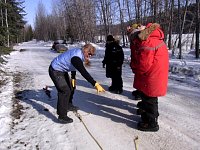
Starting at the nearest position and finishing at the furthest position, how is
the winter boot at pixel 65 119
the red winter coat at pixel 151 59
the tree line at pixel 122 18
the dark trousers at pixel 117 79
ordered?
the red winter coat at pixel 151 59 < the winter boot at pixel 65 119 < the dark trousers at pixel 117 79 < the tree line at pixel 122 18

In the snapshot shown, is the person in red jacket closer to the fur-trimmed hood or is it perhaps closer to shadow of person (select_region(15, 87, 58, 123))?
the fur-trimmed hood

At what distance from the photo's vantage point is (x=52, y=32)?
8806 cm

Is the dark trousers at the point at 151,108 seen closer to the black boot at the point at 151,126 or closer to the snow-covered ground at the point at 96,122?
the black boot at the point at 151,126

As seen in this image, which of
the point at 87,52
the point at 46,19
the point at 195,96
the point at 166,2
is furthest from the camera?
the point at 46,19

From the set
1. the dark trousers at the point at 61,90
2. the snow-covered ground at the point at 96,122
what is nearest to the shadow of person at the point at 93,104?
the snow-covered ground at the point at 96,122

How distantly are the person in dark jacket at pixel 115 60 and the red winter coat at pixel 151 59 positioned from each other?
119 inches

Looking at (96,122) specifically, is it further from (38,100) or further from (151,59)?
(38,100)

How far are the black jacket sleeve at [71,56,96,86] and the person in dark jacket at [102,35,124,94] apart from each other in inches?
109

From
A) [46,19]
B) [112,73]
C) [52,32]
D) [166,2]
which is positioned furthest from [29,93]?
[46,19]

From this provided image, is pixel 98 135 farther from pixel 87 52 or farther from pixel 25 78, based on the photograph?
pixel 25 78

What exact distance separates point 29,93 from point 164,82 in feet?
17.2

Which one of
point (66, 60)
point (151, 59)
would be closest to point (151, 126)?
point (151, 59)

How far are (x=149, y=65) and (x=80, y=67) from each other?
4.72ft

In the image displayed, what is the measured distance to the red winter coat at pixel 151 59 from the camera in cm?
512
